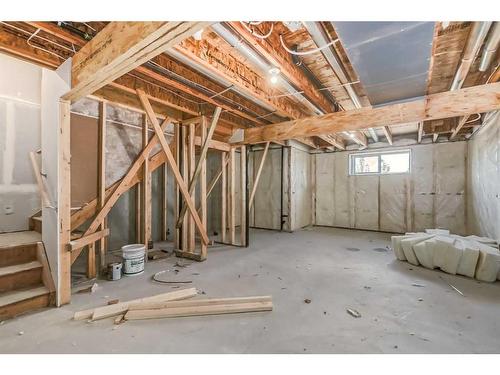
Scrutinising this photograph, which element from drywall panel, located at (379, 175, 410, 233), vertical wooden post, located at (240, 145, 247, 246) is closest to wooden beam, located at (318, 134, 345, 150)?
drywall panel, located at (379, 175, 410, 233)

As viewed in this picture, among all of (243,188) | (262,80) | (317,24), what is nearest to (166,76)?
(262,80)

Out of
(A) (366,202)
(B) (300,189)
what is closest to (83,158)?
(B) (300,189)

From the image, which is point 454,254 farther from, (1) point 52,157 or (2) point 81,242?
(1) point 52,157

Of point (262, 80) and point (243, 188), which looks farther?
point (243, 188)

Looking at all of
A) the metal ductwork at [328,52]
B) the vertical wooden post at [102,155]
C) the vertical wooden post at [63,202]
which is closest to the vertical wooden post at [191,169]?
the vertical wooden post at [102,155]

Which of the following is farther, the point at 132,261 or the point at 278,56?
the point at 132,261

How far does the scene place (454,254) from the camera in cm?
287

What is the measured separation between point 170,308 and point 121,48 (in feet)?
6.60

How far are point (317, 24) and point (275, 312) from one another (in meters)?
2.33

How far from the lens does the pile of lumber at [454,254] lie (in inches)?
106

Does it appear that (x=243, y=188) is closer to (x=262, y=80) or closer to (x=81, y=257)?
(x=262, y=80)

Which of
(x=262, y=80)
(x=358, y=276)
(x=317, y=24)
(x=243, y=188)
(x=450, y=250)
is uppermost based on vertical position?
(x=262, y=80)

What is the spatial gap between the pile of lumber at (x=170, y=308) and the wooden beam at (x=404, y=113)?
7.76ft

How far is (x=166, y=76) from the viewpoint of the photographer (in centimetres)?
262
